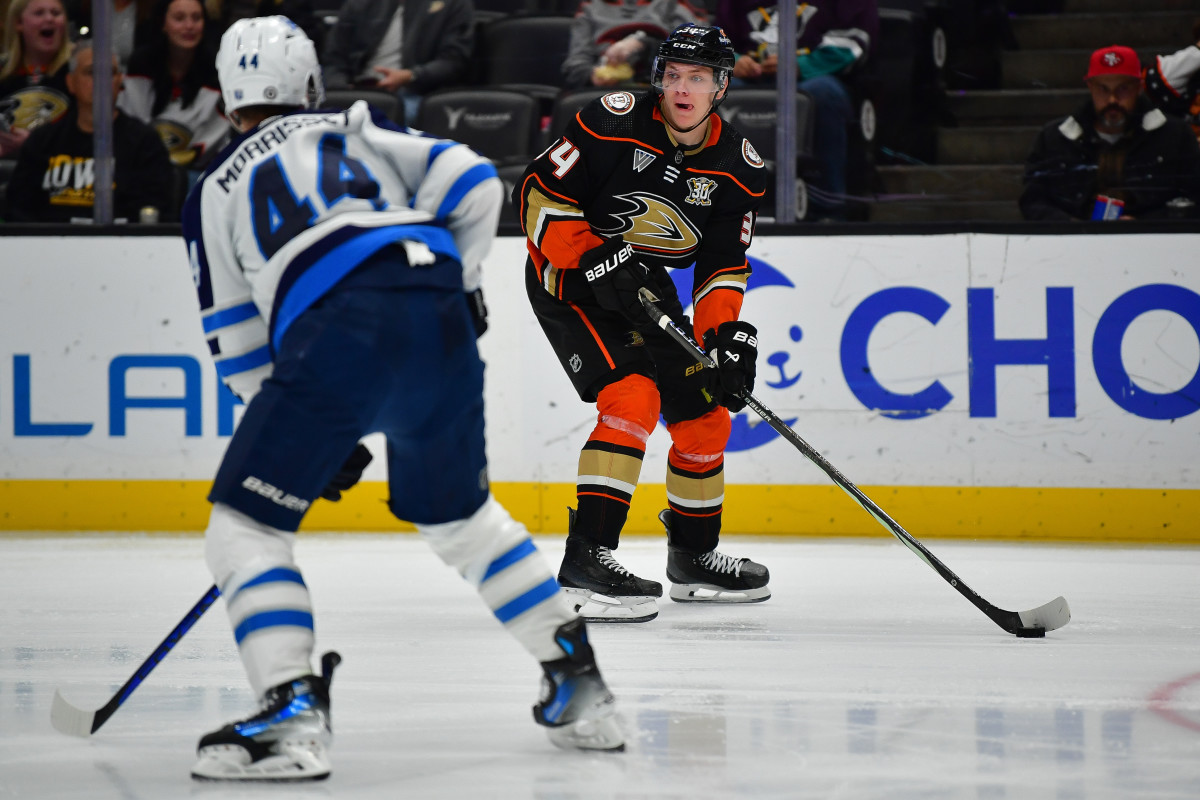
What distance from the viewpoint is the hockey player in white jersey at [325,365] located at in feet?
5.67

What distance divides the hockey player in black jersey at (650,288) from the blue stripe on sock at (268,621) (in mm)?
1323

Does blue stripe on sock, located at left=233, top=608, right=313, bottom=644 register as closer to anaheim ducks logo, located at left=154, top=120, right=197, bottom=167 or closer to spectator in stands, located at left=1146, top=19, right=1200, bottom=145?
anaheim ducks logo, located at left=154, top=120, right=197, bottom=167

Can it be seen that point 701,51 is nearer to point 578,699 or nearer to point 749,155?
point 749,155

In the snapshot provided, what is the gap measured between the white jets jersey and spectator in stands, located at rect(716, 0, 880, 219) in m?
2.76

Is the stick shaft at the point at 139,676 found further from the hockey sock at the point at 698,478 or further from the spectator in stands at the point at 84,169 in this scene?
the spectator in stands at the point at 84,169

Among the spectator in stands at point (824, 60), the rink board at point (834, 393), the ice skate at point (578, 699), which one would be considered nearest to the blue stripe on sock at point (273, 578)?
the ice skate at point (578, 699)

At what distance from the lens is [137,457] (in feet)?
15.0

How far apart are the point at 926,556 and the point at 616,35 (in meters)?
2.67

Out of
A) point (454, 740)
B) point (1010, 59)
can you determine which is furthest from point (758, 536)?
point (454, 740)

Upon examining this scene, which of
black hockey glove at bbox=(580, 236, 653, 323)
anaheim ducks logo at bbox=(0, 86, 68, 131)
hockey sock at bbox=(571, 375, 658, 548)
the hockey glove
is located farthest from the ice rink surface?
anaheim ducks logo at bbox=(0, 86, 68, 131)

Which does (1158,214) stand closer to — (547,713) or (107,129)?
(547,713)

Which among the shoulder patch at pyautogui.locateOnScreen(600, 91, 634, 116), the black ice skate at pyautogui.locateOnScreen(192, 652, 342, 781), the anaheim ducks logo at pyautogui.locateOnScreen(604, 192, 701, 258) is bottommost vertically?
the black ice skate at pyautogui.locateOnScreen(192, 652, 342, 781)

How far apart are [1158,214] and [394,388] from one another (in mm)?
3345

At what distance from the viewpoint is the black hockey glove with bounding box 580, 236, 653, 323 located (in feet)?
10.1
